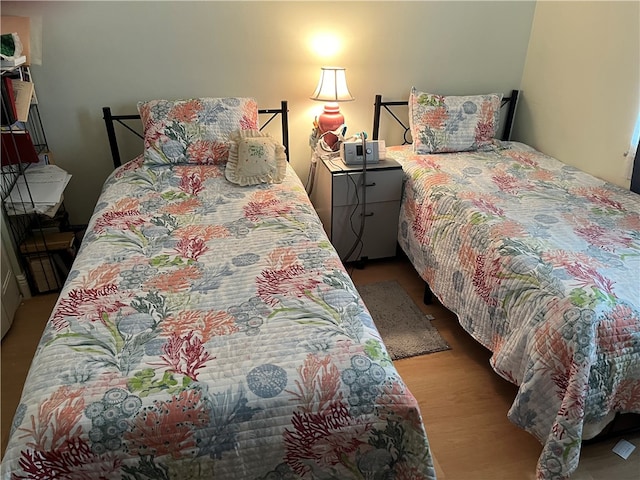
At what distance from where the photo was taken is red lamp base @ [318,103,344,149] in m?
2.77

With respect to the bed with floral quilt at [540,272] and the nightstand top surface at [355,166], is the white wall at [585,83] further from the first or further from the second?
the nightstand top surface at [355,166]

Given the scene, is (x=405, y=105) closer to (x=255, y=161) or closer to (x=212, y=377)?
(x=255, y=161)

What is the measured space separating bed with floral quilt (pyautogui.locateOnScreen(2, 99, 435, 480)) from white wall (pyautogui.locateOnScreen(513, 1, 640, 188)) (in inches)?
74.6

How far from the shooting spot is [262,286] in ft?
4.92

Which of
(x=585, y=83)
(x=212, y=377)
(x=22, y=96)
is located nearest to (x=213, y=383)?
(x=212, y=377)

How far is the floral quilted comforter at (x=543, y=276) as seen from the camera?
1.43 metres

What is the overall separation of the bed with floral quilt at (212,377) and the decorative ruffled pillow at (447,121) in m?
1.44

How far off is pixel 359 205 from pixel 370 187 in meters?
0.13

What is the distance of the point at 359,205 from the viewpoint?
2.63 m

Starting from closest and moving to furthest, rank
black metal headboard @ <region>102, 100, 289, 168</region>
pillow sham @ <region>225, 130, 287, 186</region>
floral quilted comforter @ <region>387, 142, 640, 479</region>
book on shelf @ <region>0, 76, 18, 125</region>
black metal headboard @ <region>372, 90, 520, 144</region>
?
1. floral quilted comforter @ <region>387, 142, 640, 479</region>
2. book on shelf @ <region>0, 76, 18, 125</region>
3. pillow sham @ <region>225, 130, 287, 186</region>
4. black metal headboard @ <region>102, 100, 289, 168</region>
5. black metal headboard @ <region>372, 90, 520, 144</region>

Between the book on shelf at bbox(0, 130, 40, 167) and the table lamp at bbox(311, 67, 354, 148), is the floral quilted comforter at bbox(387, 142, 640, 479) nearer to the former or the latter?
the table lamp at bbox(311, 67, 354, 148)

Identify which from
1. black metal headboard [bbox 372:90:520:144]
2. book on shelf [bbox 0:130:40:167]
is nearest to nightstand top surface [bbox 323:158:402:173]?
black metal headboard [bbox 372:90:520:144]

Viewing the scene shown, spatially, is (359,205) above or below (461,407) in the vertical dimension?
above

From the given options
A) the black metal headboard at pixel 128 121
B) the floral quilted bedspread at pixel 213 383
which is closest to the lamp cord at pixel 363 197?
the black metal headboard at pixel 128 121
